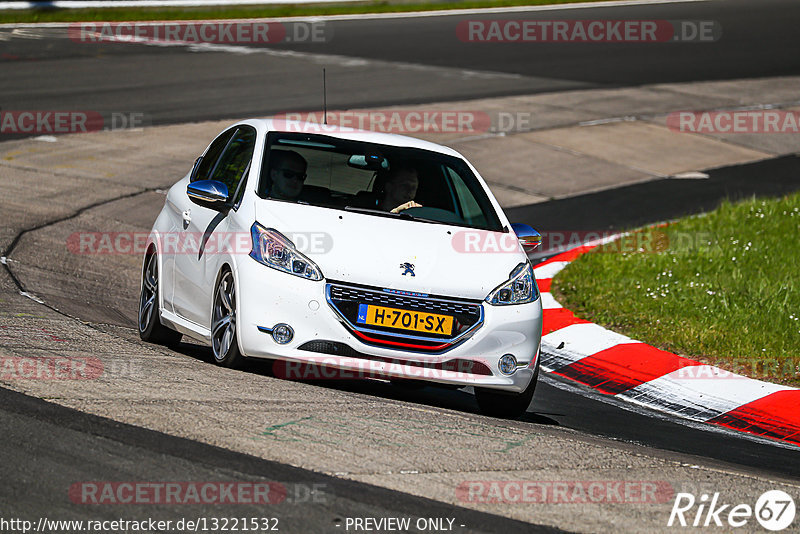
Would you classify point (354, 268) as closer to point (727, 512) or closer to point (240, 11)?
point (727, 512)

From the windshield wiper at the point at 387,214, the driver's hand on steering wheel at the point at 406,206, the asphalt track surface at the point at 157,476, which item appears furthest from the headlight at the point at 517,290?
the asphalt track surface at the point at 157,476

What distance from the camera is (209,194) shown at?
24.2ft

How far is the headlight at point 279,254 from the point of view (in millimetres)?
6723

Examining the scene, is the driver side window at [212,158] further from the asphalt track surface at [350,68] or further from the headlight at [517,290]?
the asphalt track surface at [350,68]

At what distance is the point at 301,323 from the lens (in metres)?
6.66

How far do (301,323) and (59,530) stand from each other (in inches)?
101

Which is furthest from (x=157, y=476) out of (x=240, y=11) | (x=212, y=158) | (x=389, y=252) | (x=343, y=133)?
(x=240, y=11)

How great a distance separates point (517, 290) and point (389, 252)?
2.66 feet

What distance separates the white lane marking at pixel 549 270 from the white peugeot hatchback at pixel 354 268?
3.46m

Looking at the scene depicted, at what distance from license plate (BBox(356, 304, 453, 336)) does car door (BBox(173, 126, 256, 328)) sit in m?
1.06

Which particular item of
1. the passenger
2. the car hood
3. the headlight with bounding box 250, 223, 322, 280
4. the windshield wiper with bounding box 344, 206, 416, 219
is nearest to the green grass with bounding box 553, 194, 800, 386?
the car hood

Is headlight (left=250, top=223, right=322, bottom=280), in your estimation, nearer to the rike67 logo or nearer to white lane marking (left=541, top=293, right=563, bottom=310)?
the rike67 logo

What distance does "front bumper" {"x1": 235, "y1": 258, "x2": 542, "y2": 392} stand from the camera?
21.8ft

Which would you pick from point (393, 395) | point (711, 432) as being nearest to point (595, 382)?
point (711, 432)
